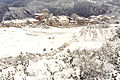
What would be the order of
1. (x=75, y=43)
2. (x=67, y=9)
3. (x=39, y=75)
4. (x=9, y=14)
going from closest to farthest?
(x=39, y=75), (x=75, y=43), (x=9, y=14), (x=67, y=9)

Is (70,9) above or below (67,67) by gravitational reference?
below

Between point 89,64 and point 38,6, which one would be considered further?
point 38,6

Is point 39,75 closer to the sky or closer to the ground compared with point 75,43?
closer to the sky

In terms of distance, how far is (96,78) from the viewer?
17.7 m

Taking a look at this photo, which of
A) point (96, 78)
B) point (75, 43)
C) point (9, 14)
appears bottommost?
point (9, 14)

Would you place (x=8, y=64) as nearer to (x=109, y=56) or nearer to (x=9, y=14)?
(x=109, y=56)

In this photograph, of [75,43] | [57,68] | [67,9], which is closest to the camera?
[57,68]

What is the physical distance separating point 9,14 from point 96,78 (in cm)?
7840

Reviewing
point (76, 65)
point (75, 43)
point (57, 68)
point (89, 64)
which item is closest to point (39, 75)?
point (57, 68)

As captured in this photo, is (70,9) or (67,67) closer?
(67,67)

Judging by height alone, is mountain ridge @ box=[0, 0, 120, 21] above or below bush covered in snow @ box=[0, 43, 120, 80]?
below

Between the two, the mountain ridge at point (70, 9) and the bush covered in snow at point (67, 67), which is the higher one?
the bush covered in snow at point (67, 67)

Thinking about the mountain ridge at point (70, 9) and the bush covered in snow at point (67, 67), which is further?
the mountain ridge at point (70, 9)

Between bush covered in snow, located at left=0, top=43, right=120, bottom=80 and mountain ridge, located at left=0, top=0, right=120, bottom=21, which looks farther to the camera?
mountain ridge, located at left=0, top=0, right=120, bottom=21
